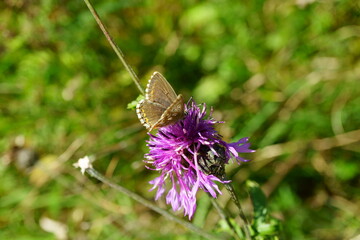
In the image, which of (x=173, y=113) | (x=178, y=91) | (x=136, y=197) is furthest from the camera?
(x=178, y=91)

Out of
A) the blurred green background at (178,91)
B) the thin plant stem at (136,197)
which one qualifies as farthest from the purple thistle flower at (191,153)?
the blurred green background at (178,91)

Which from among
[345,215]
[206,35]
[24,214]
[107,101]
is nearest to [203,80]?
[206,35]

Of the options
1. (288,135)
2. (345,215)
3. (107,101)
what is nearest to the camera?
(345,215)

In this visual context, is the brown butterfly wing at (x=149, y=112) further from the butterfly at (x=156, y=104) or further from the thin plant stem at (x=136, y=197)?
the thin plant stem at (x=136, y=197)

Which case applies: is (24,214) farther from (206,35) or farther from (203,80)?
(206,35)

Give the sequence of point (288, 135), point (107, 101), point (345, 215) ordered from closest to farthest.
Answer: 1. point (345, 215)
2. point (288, 135)
3. point (107, 101)

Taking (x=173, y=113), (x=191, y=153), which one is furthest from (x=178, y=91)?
(x=173, y=113)

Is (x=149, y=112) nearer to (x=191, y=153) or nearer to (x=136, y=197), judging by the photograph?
(x=191, y=153)
